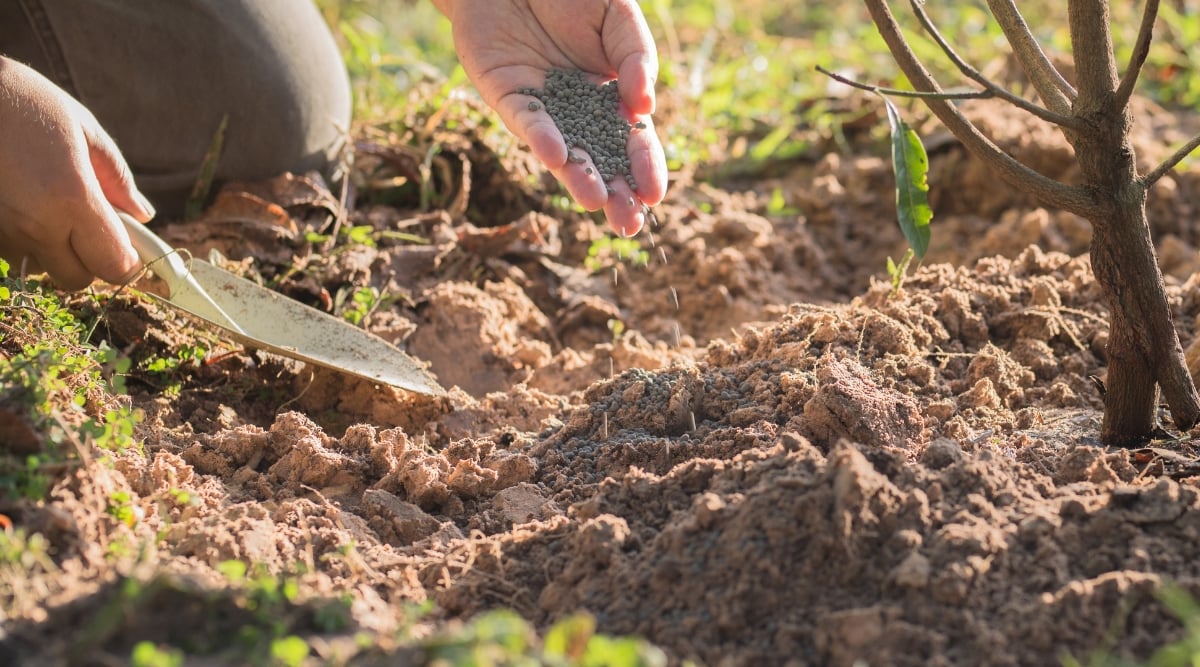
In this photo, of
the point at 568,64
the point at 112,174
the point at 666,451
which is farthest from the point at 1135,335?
the point at 112,174

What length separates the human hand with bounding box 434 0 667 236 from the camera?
92.9 inches

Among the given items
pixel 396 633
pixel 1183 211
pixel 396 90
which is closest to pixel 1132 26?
pixel 1183 211

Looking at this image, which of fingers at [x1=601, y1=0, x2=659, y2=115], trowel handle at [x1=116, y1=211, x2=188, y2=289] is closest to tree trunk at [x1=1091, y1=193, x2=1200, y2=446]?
fingers at [x1=601, y1=0, x2=659, y2=115]

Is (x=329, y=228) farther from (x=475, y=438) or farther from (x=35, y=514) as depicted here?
(x=35, y=514)

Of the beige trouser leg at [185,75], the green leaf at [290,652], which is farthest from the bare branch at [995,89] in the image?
the beige trouser leg at [185,75]

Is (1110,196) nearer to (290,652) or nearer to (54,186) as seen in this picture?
(290,652)

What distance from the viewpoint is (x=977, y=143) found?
6.23 feet

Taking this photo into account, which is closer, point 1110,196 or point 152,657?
point 152,657

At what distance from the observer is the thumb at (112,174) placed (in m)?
2.28

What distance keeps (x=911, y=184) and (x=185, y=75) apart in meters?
1.94

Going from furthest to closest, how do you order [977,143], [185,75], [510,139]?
[510,139] → [185,75] → [977,143]

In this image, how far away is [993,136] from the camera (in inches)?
135

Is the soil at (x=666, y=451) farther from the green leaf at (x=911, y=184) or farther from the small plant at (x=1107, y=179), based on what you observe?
the green leaf at (x=911, y=184)

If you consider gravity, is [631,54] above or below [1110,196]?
below
